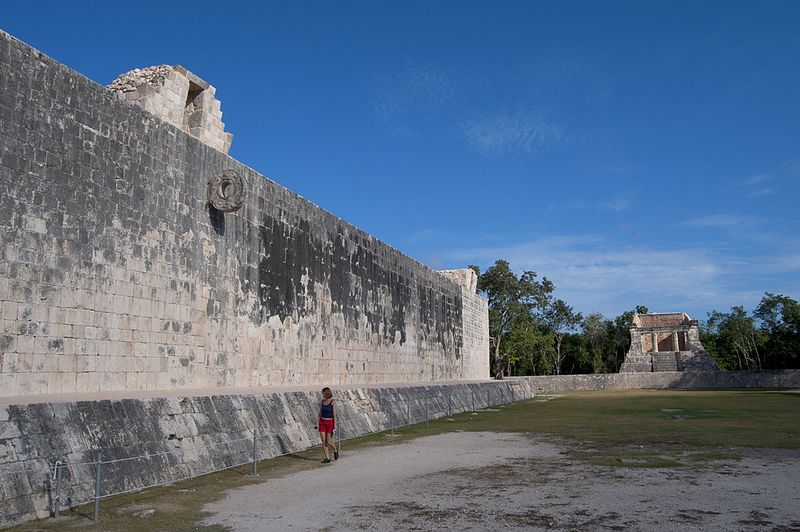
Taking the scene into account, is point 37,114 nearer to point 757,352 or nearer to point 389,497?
point 389,497

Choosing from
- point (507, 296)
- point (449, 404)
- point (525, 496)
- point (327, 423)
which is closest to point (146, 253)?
point (327, 423)

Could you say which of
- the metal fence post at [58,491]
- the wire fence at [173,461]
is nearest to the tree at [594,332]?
the wire fence at [173,461]

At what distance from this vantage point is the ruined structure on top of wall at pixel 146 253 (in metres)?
7.47

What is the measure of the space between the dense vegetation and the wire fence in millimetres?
35151

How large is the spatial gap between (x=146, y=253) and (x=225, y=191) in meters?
2.05

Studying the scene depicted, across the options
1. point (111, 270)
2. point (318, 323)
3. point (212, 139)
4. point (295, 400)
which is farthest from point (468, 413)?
point (111, 270)

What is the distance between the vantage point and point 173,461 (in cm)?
671

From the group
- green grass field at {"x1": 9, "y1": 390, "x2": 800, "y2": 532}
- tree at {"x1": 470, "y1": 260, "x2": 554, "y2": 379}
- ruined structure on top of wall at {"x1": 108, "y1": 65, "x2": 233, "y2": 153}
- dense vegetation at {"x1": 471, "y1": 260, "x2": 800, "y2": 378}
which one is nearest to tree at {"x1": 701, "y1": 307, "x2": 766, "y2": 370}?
dense vegetation at {"x1": 471, "y1": 260, "x2": 800, "y2": 378}

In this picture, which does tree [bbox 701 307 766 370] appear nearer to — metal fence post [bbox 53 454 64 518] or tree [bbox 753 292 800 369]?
tree [bbox 753 292 800 369]

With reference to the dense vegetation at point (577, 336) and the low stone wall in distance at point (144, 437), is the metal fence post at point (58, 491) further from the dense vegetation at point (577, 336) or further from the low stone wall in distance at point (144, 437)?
the dense vegetation at point (577, 336)

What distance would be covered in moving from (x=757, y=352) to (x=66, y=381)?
2290 inches

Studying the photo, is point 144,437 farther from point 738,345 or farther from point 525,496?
point 738,345

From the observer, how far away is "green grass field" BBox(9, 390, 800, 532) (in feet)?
16.5

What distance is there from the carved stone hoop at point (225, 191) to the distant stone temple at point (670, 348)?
3840 cm
